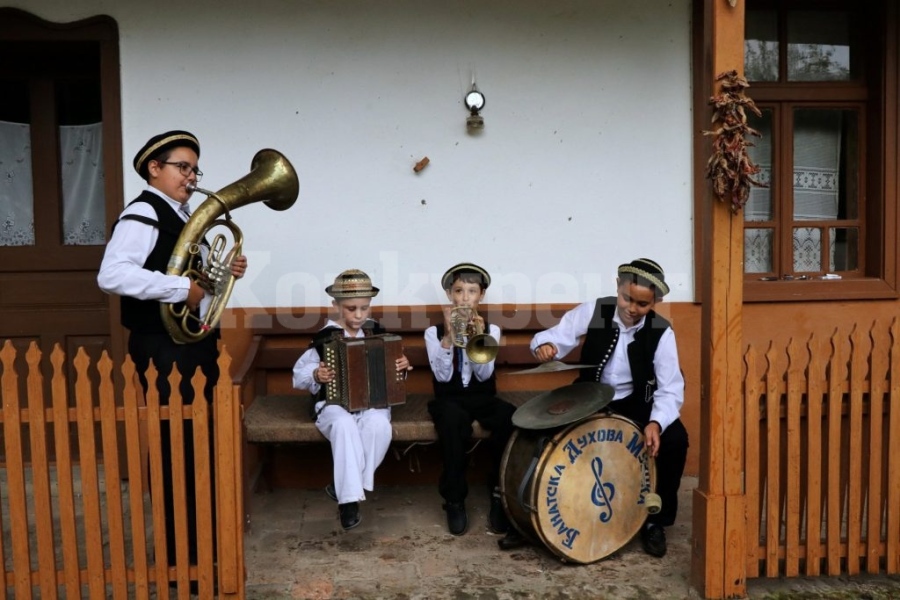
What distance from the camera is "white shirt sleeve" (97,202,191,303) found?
3412mm

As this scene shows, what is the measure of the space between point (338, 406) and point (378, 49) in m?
2.40

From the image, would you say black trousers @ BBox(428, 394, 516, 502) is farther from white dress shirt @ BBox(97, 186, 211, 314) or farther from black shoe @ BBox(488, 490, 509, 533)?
white dress shirt @ BBox(97, 186, 211, 314)

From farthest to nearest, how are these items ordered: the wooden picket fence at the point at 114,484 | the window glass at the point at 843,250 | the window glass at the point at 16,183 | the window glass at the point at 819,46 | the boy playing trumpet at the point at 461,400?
1. the window glass at the point at 843,250
2. the window glass at the point at 819,46
3. the window glass at the point at 16,183
4. the boy playing trumpet at the point at 461,400
5. the wooden picket fence at the point at 114,484

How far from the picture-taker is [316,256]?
5129mm

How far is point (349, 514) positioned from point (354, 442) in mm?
413

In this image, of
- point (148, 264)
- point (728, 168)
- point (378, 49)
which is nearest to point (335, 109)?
point (378, 49)

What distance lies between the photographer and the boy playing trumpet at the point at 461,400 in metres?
4.34

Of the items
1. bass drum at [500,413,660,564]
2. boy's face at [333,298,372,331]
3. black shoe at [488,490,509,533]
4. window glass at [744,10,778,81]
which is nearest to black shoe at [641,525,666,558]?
bass drum at [500,413,660,564]

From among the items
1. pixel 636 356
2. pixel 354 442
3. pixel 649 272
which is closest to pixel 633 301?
pixel 649 272

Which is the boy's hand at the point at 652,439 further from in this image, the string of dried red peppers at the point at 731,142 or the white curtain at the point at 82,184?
the white curtain at the point at 82,184

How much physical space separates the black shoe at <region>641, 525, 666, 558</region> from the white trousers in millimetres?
1480

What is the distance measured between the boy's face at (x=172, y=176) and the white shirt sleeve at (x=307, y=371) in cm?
122

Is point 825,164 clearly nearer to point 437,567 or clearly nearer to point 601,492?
point 601,492

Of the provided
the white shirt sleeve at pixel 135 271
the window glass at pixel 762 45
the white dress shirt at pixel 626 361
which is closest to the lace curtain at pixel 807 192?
the window glass at pixel 762 45
